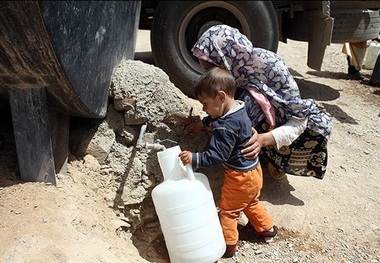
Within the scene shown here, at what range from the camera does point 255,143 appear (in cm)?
233

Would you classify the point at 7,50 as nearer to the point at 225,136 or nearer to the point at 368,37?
the point at 225,136

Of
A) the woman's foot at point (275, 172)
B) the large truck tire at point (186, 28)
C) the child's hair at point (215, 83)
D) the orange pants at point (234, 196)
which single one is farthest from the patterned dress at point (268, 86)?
the large truck tire at point (186, 28)

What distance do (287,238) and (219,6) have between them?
2.08m

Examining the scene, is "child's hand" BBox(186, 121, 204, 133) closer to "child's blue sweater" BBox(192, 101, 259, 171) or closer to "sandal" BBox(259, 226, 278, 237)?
"child's blue sweater" BBox(192, 101, 259, 171)

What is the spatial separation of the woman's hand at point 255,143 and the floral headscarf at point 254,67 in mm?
192

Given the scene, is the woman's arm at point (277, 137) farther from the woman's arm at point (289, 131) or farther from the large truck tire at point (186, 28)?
the large truck tire at point (186, 28)

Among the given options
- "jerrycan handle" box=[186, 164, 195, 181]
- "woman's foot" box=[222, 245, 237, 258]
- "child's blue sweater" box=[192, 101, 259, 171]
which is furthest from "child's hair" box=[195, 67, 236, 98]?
"woman's foot" box=[222, 245, 237, 258]

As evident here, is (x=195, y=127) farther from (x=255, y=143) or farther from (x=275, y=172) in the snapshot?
(x=275, y=172)

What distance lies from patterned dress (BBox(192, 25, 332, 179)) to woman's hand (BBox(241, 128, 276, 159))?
0.48ft

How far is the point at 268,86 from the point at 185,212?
2.74ft

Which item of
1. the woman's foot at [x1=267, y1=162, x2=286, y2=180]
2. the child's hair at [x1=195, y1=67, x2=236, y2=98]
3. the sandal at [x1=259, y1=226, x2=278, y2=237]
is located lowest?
the sandal at [x1=259, y1=226, x2=278, y2=237]

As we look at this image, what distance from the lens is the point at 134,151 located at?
254 cm

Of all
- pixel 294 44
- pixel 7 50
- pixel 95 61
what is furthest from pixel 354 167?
pixel 294 44

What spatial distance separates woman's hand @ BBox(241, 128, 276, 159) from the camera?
2.29 m
